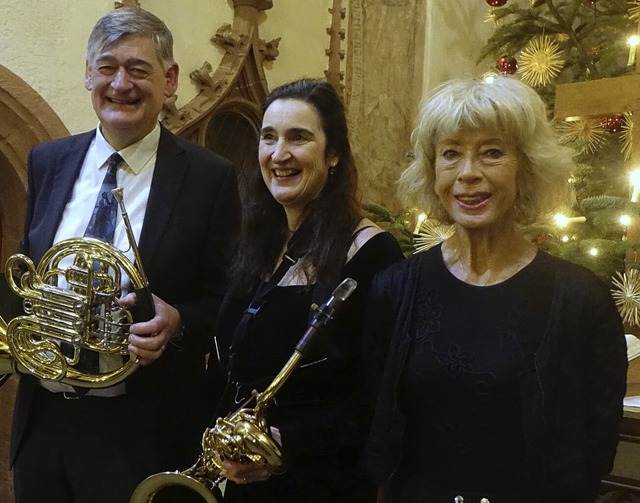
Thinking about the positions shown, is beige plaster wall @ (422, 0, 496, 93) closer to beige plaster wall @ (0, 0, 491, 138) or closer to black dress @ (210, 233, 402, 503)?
beige plaster wall @ (0, 0, 491, 138)

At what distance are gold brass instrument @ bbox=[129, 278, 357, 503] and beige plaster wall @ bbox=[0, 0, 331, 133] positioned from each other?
2028 mm

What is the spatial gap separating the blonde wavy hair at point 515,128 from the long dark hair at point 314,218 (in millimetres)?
267

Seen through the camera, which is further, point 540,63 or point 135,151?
point 540,63

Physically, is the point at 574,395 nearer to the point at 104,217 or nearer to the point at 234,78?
the point at 104,217

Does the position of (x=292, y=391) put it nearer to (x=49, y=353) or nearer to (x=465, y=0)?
(x=49, y=353)

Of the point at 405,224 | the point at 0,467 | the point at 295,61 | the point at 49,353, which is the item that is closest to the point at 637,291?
the point at 405,224

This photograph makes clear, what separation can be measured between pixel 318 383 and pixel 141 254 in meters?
0.60

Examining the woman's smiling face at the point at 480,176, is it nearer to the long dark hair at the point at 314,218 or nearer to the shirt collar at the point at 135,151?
the long dark hair at the point at 314,218

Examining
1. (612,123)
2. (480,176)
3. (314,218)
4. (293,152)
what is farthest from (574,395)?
(612,123)

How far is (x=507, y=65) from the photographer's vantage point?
13.6 ft

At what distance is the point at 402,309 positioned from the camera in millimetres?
1633

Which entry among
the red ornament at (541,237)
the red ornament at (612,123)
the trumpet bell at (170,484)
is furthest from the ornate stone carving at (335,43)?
the trumpet bell at (170,484)

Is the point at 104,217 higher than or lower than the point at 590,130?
lower

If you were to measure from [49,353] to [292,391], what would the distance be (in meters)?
0.66
